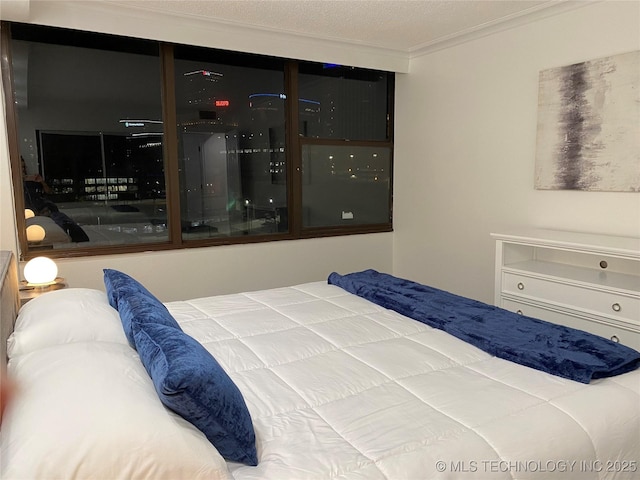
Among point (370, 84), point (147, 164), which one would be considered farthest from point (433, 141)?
point (147, 164)

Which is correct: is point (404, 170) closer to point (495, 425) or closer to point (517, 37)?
point (517, 37)

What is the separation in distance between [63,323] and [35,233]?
2.07 meters

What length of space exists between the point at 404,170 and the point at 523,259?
167 cm

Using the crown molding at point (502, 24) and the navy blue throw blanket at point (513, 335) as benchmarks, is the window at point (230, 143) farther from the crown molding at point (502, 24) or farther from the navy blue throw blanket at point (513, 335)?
the navy blue throw blanket at point (513, 335)

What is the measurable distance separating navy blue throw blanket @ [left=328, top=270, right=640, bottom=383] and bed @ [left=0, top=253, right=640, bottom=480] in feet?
0.14

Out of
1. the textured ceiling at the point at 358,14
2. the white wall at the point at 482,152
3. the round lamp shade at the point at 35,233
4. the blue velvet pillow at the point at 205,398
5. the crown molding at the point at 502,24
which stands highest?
the textured ceiling at the point at 358,14

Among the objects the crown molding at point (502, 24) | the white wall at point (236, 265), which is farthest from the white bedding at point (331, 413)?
the crown molding at point (502, 24)

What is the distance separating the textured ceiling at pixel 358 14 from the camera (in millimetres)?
3135

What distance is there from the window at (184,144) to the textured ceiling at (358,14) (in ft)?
1.58

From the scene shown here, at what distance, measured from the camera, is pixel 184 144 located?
3828 mm

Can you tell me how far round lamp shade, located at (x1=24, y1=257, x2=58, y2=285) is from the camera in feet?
9.27

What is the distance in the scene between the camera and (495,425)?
135 centimetres

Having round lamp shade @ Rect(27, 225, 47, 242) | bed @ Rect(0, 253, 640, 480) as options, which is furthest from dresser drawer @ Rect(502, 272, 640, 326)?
round lamp shade @ Rect(27, 225, 47, 242)

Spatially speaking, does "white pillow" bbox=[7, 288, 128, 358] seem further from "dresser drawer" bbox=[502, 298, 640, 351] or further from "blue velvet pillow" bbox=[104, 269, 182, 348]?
"dresser drawer" bbox=[502, 298, 640, 351]
